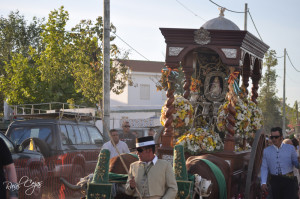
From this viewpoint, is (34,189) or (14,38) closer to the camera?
(34,189)

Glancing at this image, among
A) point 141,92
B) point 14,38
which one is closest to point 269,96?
point 141,92

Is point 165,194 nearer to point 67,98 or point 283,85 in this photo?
point 67,98

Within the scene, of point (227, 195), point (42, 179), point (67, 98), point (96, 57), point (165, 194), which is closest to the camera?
point (165, 194)

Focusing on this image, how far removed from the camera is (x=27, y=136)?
44.7 ft

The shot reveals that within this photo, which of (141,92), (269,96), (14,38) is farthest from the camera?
(141,92)

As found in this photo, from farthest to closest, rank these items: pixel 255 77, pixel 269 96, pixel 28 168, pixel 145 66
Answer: pixel 145 66 < pixel 269 96 < pixel 255 77 < pixel 28 168

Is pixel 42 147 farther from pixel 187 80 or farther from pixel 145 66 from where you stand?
pixel 145 66

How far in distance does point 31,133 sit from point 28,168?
2.85 meters

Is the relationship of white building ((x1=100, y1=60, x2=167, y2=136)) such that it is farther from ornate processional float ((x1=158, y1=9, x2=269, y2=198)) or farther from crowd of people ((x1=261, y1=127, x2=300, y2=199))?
crowd of people ((x1=261, y1=127, x2=300, y2=199))

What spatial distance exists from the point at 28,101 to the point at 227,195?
22.2 m

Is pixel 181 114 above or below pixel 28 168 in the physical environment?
above

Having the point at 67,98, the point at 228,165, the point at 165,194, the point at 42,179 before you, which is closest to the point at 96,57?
the point at 67,98

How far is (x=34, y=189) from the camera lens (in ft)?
35.3

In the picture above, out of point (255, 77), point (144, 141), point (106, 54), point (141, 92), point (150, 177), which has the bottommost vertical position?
point (150, 177)
